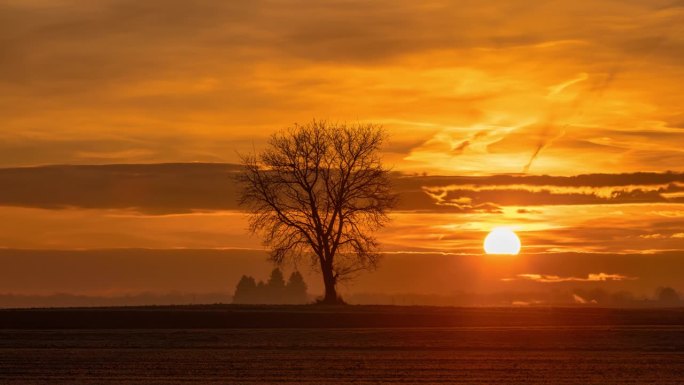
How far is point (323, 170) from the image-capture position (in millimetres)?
76000

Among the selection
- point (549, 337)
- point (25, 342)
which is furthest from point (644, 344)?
point (25, 342)

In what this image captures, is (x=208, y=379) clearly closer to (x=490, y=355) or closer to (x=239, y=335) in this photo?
(x=490, y=355)

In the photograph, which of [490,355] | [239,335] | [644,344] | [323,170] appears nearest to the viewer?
[490,355]

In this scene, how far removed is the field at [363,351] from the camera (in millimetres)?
37219

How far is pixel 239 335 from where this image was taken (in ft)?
178

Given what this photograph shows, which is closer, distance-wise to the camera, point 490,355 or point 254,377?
point 254,377

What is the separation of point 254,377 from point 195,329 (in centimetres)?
2146

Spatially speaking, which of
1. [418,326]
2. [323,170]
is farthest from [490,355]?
[323,170]

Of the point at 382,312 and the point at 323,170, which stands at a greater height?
the point at 323,170

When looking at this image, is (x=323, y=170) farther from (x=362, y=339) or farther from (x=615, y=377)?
(x=615, y=377)

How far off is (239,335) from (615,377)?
2207cm

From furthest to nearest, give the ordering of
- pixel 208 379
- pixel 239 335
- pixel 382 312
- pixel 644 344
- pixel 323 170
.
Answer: pixel 323 170 < pixel 382 312 < pixel 239 335 < pixel 644 344 < pixel 208 379

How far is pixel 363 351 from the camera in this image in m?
46.8

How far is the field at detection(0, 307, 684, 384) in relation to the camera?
122 ft
